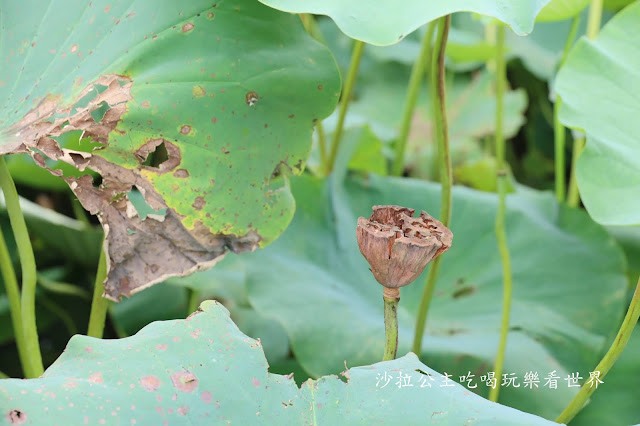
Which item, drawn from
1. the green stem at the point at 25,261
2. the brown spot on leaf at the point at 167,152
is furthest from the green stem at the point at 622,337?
the green stem at the point at 25,261

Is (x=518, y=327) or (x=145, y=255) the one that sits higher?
(x=145, y=255)

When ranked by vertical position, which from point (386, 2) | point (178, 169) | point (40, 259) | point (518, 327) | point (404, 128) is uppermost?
point (386, 2)

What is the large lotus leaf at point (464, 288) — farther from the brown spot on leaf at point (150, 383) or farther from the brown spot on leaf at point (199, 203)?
the brown spot on leaf at point (150, 383)

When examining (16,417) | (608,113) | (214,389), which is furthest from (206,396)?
(608,113)

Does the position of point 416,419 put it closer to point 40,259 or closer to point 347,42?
point 40,259

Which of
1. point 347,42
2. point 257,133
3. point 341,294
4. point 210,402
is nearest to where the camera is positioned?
point 210,402

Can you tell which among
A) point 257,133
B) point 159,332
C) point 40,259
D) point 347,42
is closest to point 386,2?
point 257,133

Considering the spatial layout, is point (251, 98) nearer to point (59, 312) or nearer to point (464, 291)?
point (464, 291)
